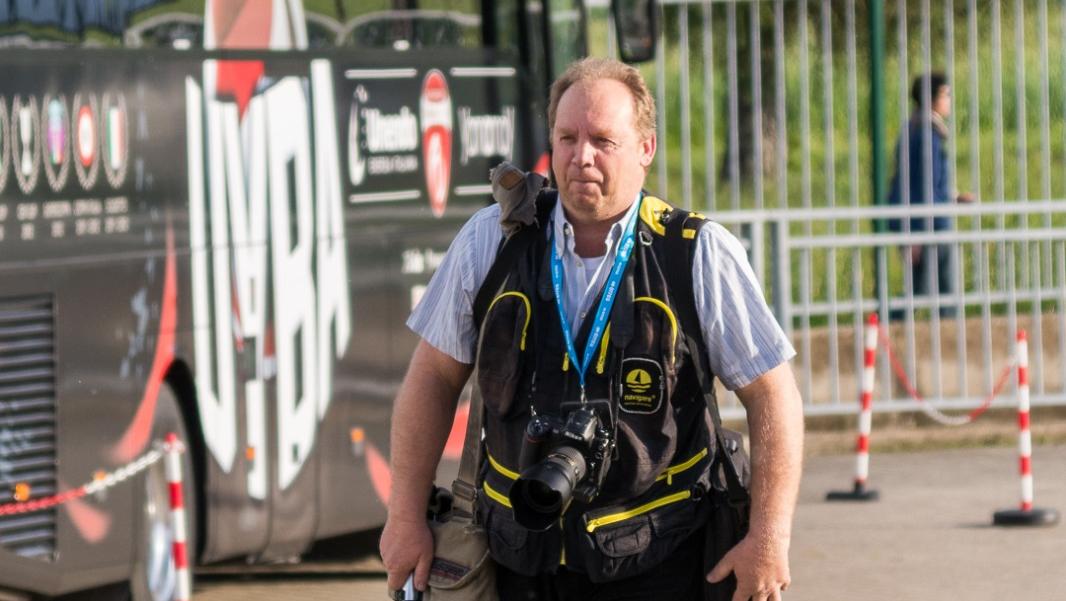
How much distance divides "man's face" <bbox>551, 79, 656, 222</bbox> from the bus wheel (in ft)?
13.5

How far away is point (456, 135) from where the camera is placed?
9828 millimetres

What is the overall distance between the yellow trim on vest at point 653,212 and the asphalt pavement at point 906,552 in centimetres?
447

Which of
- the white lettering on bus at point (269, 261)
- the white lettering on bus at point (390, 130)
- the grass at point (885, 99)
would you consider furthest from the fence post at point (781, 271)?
the white lettering on bus at point (269, 261)

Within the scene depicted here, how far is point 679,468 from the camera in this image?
4.21 meters

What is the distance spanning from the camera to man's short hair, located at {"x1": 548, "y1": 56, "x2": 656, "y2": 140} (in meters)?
4.16

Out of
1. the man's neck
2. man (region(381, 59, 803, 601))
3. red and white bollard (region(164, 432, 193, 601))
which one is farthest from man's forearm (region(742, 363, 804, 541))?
red and white bollard (region(164, 432, 193, 601))

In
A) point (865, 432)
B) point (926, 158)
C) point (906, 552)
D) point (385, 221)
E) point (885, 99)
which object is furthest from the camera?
point (885, 99)

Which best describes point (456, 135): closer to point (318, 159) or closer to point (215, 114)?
point (318, 159)

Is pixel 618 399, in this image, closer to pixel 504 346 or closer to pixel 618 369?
pixel 618 369

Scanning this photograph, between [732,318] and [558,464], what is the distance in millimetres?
456

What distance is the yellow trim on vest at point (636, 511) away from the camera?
4.14 m

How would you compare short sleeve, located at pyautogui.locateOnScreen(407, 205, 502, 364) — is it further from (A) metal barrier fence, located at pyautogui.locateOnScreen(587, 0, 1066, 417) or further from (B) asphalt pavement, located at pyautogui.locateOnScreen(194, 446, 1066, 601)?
(A) metal barrier fence, located at pyautogui.locateOnScreen(587, 0, 1066, 417)

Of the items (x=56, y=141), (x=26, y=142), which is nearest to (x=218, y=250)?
(x=56, y=141)

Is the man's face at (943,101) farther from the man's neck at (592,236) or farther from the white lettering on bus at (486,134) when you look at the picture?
the man's neck at (592,236)
